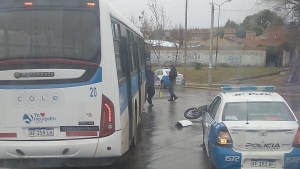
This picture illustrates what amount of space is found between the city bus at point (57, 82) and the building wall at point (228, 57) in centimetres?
4992

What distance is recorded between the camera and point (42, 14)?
20.1ft

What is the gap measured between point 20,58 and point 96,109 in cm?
134

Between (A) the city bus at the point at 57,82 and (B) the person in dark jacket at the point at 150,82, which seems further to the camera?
(B) the person in dark jacket at the point at 150,82

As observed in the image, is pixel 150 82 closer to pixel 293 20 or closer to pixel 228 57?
pixel 293 20

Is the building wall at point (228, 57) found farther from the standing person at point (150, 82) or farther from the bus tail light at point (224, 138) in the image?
the bus tail light at point (224, 138)

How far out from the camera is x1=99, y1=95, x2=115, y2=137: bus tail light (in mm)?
6129

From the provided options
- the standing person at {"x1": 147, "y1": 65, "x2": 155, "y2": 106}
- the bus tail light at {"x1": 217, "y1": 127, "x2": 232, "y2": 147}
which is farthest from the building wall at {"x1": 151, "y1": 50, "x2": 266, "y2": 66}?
the bus tail light at {"x1": 217, "y1": 127, "x2": 232, "y2": 147}

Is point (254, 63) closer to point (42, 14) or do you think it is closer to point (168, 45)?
point (168, 45)

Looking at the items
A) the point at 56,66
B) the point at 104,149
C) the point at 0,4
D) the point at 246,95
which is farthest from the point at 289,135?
the point at 0,4

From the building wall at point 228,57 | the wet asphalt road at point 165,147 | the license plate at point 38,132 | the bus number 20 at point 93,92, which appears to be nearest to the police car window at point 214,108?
the wet asphalt road at point 165,147

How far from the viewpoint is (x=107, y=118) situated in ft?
20.3

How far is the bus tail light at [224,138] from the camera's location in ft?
21.2

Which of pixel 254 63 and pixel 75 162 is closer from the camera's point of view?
pixel 75 162

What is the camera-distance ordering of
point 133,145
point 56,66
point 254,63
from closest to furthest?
point 56,66 → point 133,145 → point 254,63
